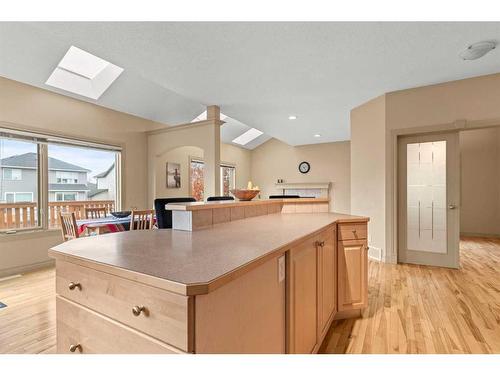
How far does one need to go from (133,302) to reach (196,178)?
6.14 meters

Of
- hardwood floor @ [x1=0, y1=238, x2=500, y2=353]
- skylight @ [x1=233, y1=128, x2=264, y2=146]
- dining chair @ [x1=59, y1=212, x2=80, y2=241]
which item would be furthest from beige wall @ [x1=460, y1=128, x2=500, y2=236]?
dining chair @ [x1=59, y1=212, x2=80, y2=241]

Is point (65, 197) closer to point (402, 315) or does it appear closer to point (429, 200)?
point (402, 315)

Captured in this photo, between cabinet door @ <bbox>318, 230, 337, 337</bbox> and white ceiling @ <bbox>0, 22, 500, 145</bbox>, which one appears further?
white ceiling @ <bbox>0, 22, 500, 145</bbox>

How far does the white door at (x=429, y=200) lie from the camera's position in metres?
3.67

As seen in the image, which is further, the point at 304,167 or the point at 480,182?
the point at 304,167

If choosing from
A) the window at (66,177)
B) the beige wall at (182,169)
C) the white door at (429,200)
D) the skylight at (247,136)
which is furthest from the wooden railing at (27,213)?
the white door at (429,200)

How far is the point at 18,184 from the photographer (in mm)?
3773

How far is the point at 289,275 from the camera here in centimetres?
127

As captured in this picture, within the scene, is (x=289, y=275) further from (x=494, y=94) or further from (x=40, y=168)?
(x=40, y=168)

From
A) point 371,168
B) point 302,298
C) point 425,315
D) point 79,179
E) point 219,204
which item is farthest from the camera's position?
point 79,179

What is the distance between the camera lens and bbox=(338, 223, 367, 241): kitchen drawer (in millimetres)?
2141

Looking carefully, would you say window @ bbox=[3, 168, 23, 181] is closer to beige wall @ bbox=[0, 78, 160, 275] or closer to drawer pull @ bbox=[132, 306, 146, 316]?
beige wall @ bbox=[0, 78, 160, 275]

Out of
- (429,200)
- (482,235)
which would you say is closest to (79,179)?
(429,200)

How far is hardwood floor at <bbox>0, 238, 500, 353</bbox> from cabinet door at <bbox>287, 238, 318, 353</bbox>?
1.38ft
